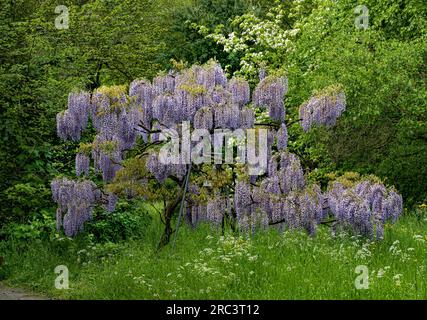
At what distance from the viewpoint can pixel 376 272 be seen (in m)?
9.93

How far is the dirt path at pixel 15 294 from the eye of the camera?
33.9 ft

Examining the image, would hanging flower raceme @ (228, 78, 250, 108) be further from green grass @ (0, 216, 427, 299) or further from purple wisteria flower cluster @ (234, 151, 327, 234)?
green grass @ (0, 216, 427, 299)

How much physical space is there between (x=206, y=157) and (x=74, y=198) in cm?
246

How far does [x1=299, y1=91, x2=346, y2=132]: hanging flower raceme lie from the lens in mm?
11227

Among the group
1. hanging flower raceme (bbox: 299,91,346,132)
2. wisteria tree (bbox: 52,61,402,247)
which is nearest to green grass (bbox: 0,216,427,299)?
wisteria tree (bbox: 52,61,402,247)

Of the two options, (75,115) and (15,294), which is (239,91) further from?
(15,294)

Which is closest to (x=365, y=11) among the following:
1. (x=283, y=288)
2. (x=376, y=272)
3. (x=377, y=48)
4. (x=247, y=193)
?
(x=377, y=48)

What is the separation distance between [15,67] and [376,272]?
7.96 meters

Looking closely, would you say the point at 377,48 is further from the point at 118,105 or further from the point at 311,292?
the point at 311,292

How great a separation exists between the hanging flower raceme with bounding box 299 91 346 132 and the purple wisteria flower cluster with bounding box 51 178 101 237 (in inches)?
152

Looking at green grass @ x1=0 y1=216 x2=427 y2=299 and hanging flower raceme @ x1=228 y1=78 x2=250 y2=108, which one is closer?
green grass @ x1=0 y1=216 x2=427 y2=299

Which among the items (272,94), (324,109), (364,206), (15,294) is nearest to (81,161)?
(15,294)

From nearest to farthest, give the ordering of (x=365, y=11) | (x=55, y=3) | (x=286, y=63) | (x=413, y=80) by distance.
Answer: (x=413, y=80), (x=365, y=11), (x=286, y=63), (x=55, y=3)

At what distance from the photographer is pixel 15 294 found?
35.0 feet
